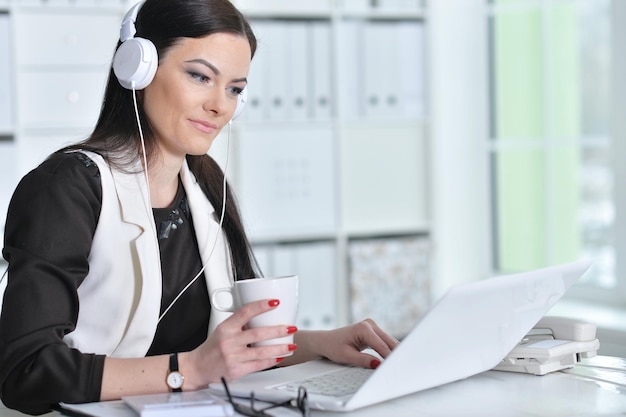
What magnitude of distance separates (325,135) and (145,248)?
2154mm

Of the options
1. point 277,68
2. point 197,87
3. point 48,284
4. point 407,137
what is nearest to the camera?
point 48,284

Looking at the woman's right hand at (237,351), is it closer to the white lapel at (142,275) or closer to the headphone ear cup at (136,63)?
the white lapel at (142,275)

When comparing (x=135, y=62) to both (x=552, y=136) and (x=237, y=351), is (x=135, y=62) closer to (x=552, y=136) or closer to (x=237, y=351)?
(x=237, y=351)

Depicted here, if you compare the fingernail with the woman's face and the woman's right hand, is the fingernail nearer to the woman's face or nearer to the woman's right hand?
the woman's right hand

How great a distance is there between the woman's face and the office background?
69.2 inches

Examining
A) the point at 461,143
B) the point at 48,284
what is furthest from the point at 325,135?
the point at 48,284

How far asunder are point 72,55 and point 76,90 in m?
0.12

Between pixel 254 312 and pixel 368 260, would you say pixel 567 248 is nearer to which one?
pixel 368 260

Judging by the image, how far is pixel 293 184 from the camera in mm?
A: 3480

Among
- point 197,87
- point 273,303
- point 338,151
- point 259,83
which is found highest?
point 259,83

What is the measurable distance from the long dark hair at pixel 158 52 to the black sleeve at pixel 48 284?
0.38 ft

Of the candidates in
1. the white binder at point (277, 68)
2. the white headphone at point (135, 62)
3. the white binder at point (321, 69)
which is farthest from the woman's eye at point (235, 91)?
the white binder at point (321, 69)

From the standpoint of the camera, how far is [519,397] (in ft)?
3.60

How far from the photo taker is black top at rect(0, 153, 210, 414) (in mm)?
1126
